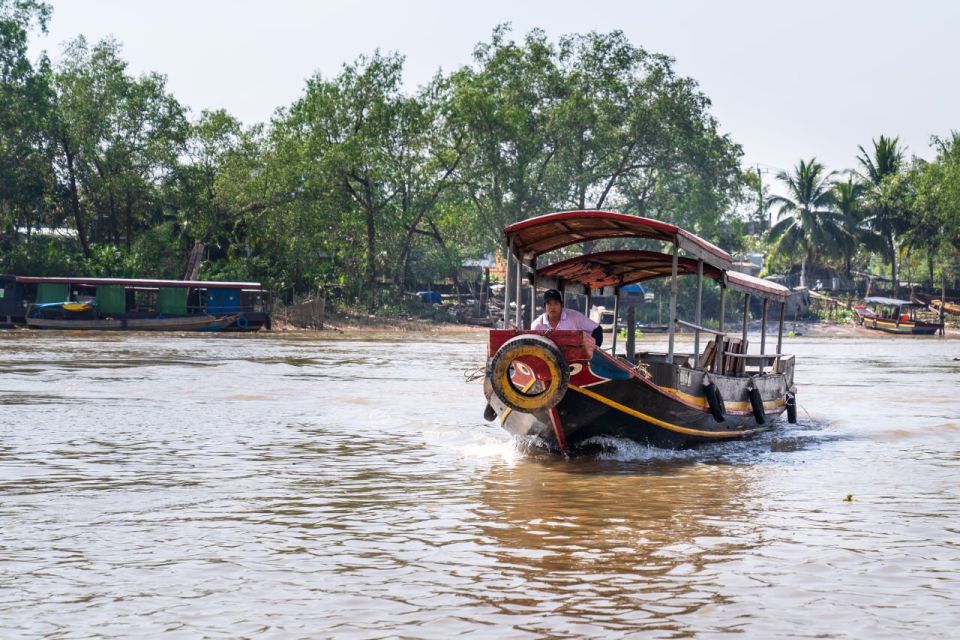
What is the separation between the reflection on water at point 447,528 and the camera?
496 centimetres

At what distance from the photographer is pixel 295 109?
4653cm

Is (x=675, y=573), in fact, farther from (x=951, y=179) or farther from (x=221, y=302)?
(x=951, y=179)

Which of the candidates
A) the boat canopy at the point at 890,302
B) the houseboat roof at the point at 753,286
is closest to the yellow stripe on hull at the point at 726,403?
the houseboat roof at the point at 753,286

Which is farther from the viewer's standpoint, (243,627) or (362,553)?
(362,553)

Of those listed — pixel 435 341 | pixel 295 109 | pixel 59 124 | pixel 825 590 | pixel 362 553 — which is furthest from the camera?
pixel 295 109

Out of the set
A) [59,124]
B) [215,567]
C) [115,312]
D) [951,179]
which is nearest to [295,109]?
[59,124]

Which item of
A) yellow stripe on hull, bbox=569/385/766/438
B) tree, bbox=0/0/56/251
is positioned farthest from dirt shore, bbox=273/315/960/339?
yellow stripe on hull, bbox=569/385/766/438

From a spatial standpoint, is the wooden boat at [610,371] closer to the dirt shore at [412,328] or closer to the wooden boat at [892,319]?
the dirt shore at [412,328]

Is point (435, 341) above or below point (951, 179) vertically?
below

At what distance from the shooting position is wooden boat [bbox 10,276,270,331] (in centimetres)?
3672

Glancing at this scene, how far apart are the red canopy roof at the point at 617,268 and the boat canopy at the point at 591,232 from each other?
16.0 inches

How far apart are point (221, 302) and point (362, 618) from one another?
34976 mm

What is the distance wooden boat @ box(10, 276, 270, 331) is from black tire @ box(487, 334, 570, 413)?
30032 millimetres

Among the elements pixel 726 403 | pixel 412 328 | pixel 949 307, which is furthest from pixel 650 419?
pixel 949 307
